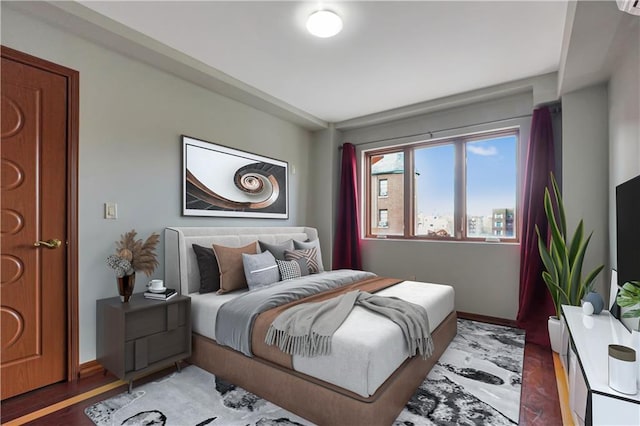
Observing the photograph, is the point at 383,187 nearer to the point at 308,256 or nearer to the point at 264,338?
the point at 308,256

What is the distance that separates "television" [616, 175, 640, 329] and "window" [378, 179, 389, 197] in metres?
2.79

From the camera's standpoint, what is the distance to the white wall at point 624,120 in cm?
205

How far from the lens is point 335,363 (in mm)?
1706

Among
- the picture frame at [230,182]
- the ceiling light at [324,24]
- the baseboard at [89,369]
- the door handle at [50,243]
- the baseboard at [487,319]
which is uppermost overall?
the ceiling light at [324,24]

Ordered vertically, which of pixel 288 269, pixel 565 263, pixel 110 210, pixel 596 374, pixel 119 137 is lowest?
pixel 596 374

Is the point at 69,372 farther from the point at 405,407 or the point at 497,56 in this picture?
the point at 497,56

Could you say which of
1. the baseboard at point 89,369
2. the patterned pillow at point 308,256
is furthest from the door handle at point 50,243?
the patterned pillow at point 308,256

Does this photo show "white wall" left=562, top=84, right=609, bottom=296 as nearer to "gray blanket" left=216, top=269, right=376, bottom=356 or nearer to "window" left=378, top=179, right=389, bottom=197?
"window" left=378, top=179, right=389, bottom=197

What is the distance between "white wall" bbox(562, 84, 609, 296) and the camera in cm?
284

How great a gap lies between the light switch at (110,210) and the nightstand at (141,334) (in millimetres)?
642

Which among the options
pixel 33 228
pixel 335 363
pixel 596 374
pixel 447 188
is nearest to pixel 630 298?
pixel 596 374

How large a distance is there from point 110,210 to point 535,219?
3.94 metres

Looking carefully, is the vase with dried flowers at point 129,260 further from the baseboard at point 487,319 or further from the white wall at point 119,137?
the baseboard at point 487,319

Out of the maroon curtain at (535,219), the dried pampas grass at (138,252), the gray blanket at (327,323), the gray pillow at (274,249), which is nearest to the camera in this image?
the gray blanket at (327,323)
